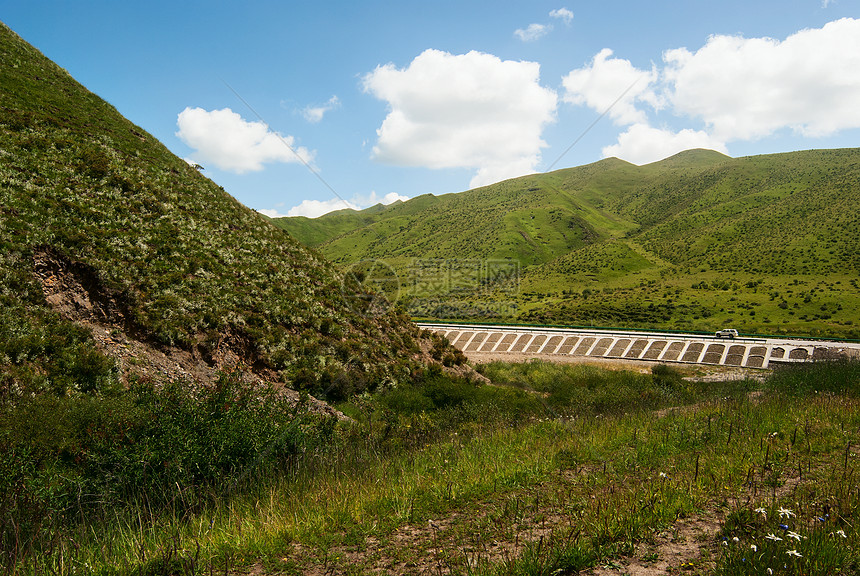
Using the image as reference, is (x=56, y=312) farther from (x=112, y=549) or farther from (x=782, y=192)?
(x=782, y=192)

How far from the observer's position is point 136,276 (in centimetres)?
1495

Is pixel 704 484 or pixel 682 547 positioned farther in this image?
pixel 704 484

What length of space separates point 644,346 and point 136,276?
45.1 m

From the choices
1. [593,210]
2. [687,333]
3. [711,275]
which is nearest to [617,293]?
[711,275]

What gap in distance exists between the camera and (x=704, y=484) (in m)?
5.25

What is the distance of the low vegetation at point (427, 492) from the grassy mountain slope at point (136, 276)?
3067 mm

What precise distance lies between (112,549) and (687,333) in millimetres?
55984

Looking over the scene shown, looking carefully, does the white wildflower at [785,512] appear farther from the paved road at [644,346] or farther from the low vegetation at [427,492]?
the paved road at [644,346]

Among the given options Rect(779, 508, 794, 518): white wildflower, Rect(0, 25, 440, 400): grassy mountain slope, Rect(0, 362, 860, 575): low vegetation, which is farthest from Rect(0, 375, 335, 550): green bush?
Rect(779, 508, 794, 518): white wildflower

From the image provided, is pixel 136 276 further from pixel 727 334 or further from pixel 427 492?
pixel 727 334

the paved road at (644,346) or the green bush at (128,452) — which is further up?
the paved road at (644,346)

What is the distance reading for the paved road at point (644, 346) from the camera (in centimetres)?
3825

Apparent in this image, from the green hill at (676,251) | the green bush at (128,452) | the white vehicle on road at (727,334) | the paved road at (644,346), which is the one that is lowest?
the green bush at (128,452)

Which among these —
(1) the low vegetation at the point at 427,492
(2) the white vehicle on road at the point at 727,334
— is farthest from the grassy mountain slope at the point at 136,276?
(2) the white vehicle on road at the point at 727,334
